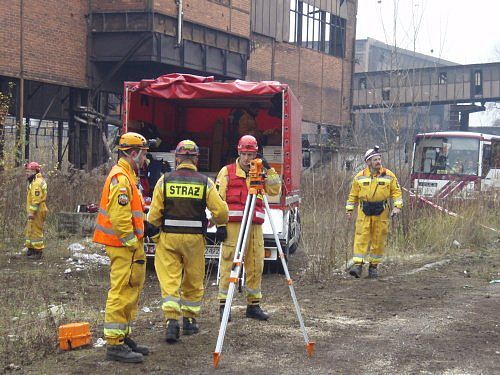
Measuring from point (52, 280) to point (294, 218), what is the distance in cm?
471

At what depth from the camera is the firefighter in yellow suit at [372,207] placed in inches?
468

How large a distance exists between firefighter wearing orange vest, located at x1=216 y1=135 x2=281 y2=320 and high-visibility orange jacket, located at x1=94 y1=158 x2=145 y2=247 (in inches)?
61.4

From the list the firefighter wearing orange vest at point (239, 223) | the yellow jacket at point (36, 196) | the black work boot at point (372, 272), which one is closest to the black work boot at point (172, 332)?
the firefighter wearing orange vest at point (239, 223)

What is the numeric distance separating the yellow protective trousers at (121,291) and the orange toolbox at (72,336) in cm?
58

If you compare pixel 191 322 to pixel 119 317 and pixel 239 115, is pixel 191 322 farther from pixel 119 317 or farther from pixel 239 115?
pixel 239 115

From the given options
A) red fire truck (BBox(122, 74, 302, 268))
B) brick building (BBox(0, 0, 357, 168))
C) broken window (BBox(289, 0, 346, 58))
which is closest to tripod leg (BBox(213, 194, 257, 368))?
red fire truck (BBox(122, 74, 302, 268))

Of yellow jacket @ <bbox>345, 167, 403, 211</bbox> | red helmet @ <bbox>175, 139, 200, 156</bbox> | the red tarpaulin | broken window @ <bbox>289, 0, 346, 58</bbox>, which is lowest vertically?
yellow jacket @ <bbox>345, 167, 403, 211</bbox>

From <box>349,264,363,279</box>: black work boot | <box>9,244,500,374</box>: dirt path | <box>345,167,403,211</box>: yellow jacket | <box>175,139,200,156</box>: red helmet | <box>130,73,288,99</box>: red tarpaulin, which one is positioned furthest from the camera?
<box>130,73,288,99</box>: red tarpaulin

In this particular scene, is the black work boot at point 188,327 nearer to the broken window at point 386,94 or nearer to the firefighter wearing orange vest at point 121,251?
the firefighter wearing orange vest at point 121,251

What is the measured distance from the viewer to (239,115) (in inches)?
593

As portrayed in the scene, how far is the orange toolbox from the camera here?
22.5 feet

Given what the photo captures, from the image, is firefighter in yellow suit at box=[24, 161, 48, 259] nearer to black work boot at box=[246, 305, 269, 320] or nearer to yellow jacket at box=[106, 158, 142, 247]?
black work boot at box=[246, 305, 269, 320]

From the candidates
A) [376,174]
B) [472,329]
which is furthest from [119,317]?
[376,174]

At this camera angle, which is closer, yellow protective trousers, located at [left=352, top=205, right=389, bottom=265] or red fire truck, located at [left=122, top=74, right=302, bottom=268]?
yellow protective trousers, located at [left=352, top=205, right=389, bottom=265]
